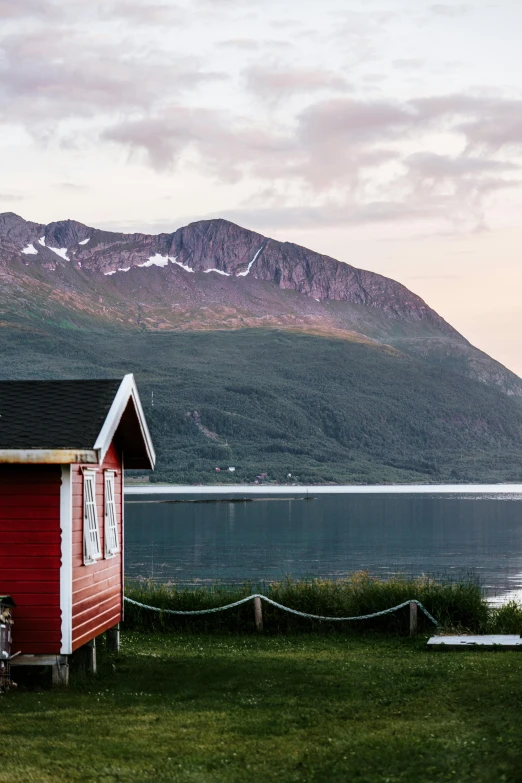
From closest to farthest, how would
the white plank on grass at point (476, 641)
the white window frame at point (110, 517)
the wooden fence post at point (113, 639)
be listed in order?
the white window frame at point (110, 517) < the wooden fence post at point (113, 639) < the white plank on grass at point (476, 641)

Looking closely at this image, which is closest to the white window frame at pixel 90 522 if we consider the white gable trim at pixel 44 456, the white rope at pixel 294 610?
the white gable trim at pixel 44 456

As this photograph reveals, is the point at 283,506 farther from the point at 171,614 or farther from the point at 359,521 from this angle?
the point at 171,614

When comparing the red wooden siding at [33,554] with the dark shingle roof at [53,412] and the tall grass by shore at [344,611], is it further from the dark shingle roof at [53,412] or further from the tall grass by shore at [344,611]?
the tall grass by shore at [344,611]

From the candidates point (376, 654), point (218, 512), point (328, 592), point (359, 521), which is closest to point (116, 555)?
point (376, 654)

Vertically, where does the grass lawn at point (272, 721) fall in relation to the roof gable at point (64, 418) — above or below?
below

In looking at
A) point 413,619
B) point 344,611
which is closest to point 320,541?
point 344,611

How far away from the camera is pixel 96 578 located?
16969mm

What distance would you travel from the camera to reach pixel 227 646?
2098cm

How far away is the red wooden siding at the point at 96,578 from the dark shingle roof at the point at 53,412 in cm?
56

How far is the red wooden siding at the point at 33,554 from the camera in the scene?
49.3 ft

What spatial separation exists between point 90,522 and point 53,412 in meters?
1.66

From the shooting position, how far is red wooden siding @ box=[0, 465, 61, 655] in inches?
592

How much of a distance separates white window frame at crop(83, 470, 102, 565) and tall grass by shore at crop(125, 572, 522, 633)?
7.16 metres

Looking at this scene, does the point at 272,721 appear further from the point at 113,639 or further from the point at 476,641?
the point at 476,641
